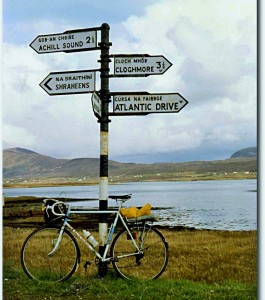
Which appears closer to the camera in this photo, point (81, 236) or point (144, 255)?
point (144, 255)

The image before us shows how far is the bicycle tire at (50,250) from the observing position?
5551 millimetres

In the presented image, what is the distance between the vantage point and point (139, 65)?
543 centimetres

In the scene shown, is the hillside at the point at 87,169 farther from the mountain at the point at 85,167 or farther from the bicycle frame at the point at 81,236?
the bicycle frame at the point at 81,236

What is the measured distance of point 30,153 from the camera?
18.1 ft

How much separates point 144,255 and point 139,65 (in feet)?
4.56

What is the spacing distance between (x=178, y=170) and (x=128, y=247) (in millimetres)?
681

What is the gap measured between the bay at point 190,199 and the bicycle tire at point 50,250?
31 centimetres

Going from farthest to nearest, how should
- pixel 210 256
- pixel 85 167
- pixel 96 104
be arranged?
pixel 85 167 < pixel 96 104 < pixel 210 256

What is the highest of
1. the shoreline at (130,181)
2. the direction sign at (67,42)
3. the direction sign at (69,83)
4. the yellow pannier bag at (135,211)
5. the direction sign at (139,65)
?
the direction sign at (67,42)

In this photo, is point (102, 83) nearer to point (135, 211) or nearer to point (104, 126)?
point (104, 126)

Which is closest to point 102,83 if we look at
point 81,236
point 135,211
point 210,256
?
point 135,211

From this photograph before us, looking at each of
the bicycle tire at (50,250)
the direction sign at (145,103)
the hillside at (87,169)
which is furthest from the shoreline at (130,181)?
the direction sign at (145,103)

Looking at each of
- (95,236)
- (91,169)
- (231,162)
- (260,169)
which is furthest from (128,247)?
(260,169)

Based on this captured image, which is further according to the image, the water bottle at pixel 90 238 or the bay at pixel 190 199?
the water bottle at pixel 90 238
